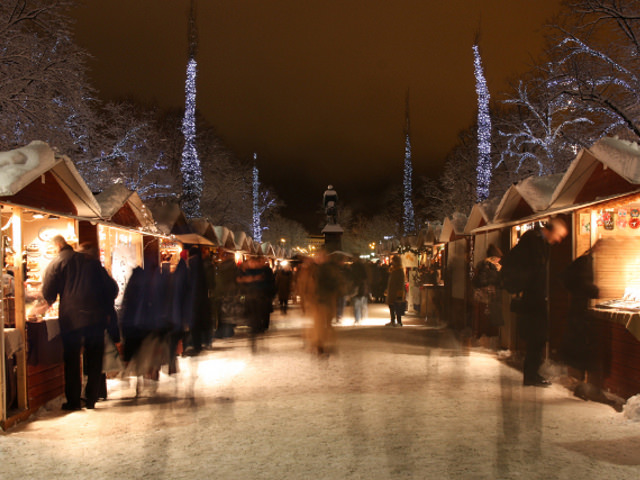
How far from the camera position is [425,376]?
7949 millimetres

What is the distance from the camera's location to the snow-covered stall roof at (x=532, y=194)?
326 inches

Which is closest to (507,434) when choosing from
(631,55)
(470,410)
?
(470,410)

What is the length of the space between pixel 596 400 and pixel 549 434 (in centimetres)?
170

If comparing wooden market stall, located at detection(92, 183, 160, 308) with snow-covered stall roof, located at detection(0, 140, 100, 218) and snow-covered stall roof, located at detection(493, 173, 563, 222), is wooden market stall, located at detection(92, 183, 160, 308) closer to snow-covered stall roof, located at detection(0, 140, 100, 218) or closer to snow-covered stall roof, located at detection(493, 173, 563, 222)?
snow-covered stall roof, located at detection(0, 140, 100, 218)

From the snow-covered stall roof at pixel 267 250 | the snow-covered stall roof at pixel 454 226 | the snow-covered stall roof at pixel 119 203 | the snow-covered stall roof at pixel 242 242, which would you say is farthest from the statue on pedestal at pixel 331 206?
the snow-covered stall roof at pixel 119 203

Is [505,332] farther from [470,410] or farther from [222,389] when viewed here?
Result: [222,389]

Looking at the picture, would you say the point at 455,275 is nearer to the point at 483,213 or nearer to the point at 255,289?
the point at 483,213

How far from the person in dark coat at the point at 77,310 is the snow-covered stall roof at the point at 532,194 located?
6.22 meters

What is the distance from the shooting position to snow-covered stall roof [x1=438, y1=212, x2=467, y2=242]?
13524 millimetres

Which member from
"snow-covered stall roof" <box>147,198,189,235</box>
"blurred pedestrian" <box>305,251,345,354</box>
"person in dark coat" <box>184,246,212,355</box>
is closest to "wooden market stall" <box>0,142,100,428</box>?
"person in dark coat" <box>184,246,212,355</box>

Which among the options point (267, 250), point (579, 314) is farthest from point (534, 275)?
point (267, 250)

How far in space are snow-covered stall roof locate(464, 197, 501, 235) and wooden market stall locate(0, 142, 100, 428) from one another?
7.41m

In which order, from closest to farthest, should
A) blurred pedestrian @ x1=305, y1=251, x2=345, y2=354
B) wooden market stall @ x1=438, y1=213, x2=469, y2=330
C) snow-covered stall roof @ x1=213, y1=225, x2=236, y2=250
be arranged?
blurred pedestrian @ x1=305, y1=251, x2=345, y2=354, wooden market stall @ x1=438, y1=213, x2=469, y2=330, snow-covered stall roof @ x1=213, y1=225, x2=236, y2=250

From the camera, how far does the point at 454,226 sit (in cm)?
1364
